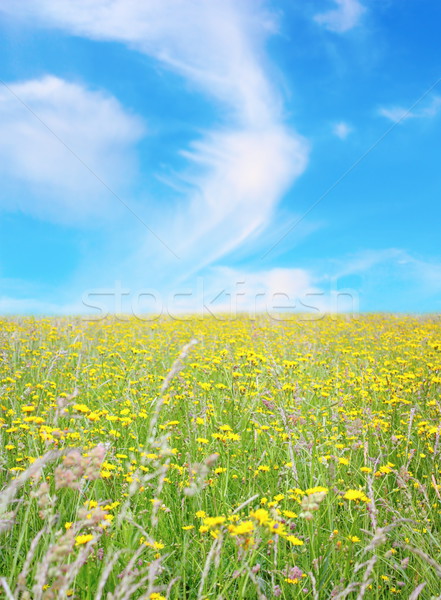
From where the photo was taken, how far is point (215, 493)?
3.29 meters

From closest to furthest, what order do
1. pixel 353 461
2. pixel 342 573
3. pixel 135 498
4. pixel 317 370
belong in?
pixel 342 573
pixel 135 498
pixel 353 461
pixel 317 370

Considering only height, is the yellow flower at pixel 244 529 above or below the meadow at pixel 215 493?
above

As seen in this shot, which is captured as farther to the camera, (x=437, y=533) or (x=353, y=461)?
(x=353, y=461)

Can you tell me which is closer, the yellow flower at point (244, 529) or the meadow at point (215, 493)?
the yellow flower at point (244, 529)

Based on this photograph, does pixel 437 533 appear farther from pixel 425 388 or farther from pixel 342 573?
pixel 425 388

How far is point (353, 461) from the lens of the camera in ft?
12.8

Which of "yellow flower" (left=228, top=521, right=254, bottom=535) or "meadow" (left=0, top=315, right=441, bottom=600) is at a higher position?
"yellow flower" (left=228, top=521, right=254, bottom=535)

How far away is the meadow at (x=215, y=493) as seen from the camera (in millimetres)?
1763

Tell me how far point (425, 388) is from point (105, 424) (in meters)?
3.35

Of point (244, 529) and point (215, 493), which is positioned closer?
point (244, 529)

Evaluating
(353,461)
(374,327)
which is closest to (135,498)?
(353,461)

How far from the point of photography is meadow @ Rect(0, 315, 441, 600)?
5.78ft

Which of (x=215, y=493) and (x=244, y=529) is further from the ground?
(x=244, y=529)

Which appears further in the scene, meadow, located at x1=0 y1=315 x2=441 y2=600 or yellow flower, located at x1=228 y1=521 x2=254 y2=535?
meadow, located at x1=0 y1=315 x2=441 y2=600
